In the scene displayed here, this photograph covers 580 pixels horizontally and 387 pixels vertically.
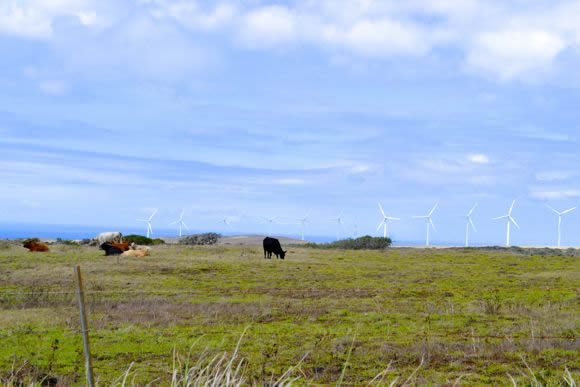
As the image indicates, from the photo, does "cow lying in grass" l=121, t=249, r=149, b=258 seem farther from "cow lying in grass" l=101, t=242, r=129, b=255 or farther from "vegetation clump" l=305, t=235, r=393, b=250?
"vegetation clump" l=305, t=235, r=393, b=250

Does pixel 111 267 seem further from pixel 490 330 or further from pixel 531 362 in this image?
pixel 531 362

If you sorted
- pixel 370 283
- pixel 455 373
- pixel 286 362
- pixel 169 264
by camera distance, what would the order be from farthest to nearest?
1. pixel 169 264
2. pixel 370 283
3. pixel 286 362
4. pixel 455 373

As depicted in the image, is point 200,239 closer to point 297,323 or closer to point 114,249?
point 114,249

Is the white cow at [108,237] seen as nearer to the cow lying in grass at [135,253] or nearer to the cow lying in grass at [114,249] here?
the cow lying in grass at [114,249]

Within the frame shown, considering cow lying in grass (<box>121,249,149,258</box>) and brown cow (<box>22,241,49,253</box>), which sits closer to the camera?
cow lying in grass (<box>121,249,149,258</box>)

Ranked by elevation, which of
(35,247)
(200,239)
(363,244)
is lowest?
(35,247)

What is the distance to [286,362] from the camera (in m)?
10.8

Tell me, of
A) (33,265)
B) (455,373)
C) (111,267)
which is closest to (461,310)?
(455,373)

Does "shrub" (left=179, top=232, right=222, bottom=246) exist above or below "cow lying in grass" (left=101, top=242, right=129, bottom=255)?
above

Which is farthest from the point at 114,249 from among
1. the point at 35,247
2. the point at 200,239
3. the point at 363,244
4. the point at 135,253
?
the point at 363,244

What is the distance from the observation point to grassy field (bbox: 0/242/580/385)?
1030 centimetres

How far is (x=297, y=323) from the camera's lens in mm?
14734

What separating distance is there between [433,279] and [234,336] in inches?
571

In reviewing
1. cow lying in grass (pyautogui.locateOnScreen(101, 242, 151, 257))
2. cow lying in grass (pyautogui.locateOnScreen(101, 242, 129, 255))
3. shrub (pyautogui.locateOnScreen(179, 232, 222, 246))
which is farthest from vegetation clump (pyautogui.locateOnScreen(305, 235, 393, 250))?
cow lying in grass (pyautogui.locateOnScreen(101, 242, 129, 255))
